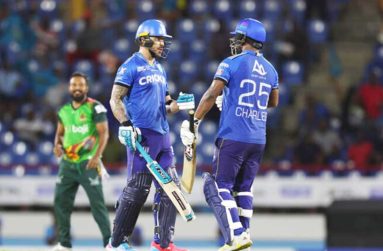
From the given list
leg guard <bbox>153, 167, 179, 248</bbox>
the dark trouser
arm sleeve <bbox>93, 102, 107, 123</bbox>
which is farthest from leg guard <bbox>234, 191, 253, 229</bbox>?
arm sleeve <bbox>93, 102, 107, 123</bbox>

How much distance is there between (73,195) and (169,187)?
7.57 ft

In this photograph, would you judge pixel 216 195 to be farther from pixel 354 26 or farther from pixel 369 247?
pixel 354 26

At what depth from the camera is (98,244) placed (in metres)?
19.0

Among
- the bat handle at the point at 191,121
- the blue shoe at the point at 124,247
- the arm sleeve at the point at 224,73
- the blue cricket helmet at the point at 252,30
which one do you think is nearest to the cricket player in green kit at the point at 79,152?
the blue shoe at the point at 124,247

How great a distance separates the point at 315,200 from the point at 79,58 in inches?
249

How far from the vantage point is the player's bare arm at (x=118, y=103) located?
1081 centimetres

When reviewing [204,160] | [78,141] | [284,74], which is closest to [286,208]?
[204,160]

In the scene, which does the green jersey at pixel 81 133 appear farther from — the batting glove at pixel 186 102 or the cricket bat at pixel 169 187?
the batting glove at pixel 186 102

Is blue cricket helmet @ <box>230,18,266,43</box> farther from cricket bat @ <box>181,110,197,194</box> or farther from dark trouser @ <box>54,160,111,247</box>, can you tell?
dark trouser @ <box>54,160,111,247</box>

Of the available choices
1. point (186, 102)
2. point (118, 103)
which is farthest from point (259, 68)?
point (118, 103)

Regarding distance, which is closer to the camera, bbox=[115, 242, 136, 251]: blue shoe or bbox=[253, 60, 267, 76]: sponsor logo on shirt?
bbox=[253, 60, 267, 76]: sponsor logo on shirt

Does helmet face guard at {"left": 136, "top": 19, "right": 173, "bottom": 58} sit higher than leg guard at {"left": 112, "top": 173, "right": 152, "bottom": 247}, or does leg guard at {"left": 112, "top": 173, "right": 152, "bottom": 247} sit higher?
helmet face guard at {"left": 136, "top": 19, "right": 173, "bottom": 58}

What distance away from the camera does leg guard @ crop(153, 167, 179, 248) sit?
11125mm

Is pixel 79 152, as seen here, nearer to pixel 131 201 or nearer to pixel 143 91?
pixel 131 201
